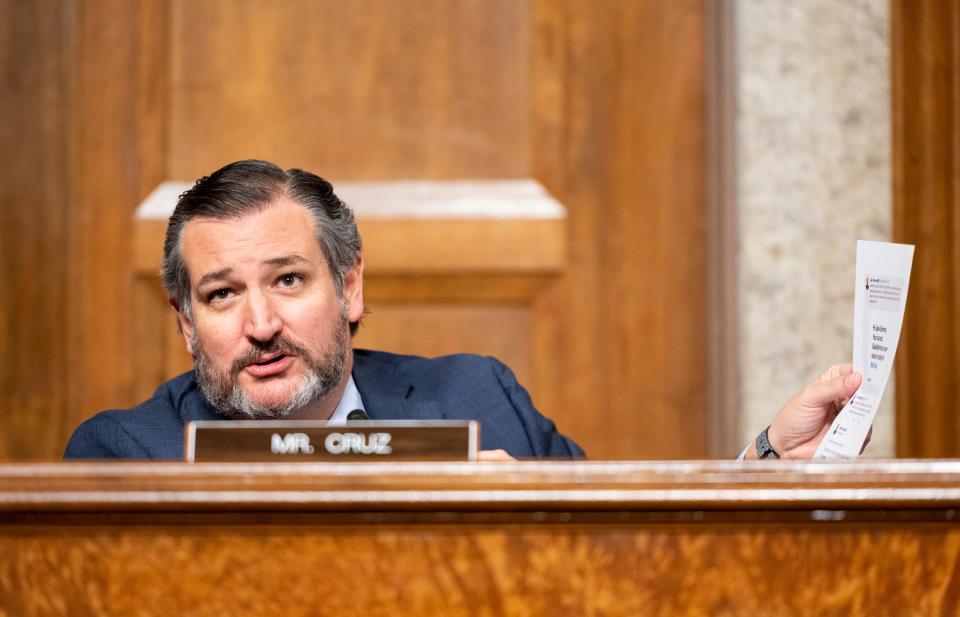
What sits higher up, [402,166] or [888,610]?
[402,166]

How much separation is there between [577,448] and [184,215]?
779mm

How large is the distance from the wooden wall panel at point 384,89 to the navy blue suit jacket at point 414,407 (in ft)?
2.09

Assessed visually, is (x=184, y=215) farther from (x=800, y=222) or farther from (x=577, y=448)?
(x=800, y=222)

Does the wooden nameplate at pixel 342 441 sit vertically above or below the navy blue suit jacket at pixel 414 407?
above

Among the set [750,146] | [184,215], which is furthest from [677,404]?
[184,215]

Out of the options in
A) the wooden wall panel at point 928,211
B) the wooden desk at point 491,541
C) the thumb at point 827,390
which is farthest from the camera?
the wooden wall panel at point 928,211

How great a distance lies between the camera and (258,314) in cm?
162

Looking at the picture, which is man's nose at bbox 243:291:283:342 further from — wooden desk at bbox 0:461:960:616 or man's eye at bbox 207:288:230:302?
wooden desk at bbox 0:461:960:616

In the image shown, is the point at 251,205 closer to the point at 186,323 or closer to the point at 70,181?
the point at 186,323

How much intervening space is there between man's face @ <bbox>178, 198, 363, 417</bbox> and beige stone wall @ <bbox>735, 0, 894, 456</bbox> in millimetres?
973

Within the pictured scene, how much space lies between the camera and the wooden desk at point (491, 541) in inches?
33.4

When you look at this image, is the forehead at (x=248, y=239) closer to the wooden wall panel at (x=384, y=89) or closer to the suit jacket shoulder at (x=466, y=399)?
the suit jacket shoulder at (x=466, y=399)

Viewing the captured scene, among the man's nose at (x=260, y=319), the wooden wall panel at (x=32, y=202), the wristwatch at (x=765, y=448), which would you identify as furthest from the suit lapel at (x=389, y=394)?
the wooden wall panel at (x=32, y=202)

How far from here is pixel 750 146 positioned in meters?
2.26
